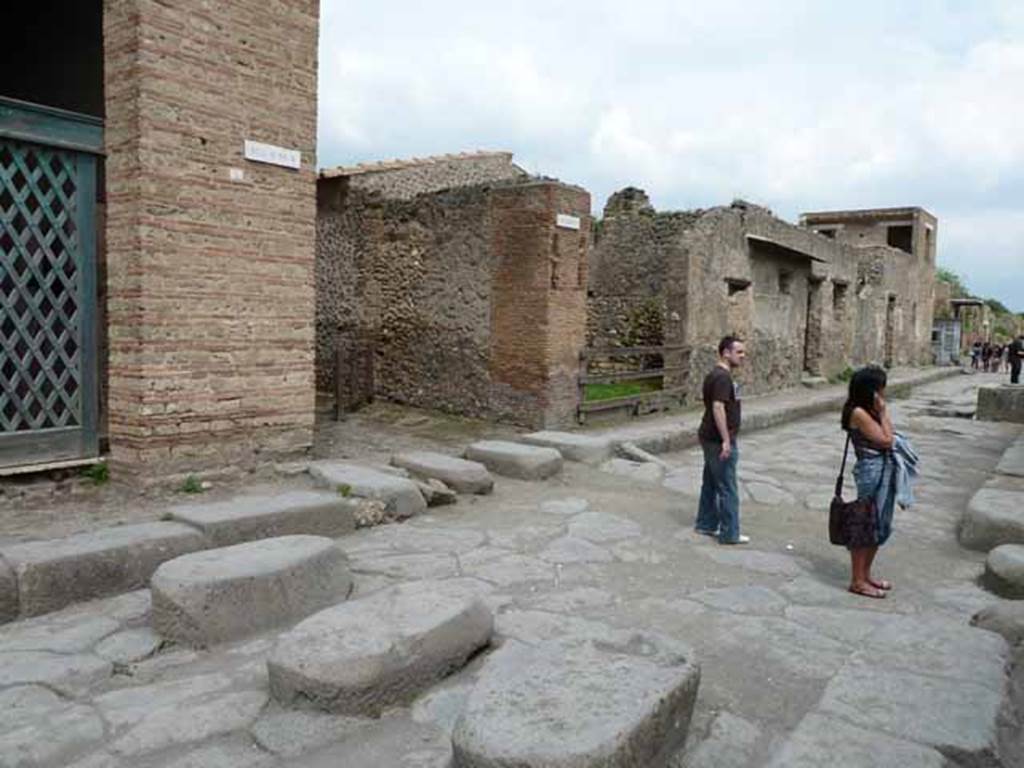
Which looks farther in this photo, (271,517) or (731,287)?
(731,287)

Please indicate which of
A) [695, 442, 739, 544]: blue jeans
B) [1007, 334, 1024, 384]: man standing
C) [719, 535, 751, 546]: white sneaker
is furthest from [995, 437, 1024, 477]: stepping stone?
[1007, 334, 1024, 384]: man standing

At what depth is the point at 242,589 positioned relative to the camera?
3.54 m

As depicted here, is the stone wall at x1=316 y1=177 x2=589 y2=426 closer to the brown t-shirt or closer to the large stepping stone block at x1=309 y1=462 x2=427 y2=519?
the large stepping stone block at x1=309 y1=462 x2=427 y2=519

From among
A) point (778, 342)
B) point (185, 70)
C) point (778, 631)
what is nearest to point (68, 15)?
point (185, 70)

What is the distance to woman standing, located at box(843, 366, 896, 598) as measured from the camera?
14.2 feet

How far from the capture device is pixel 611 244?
13.4 metres

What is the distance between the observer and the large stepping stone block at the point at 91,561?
376 cm

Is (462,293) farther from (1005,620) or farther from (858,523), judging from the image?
(1005,620)

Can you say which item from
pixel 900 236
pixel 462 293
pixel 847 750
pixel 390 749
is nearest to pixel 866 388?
pixel 847 750

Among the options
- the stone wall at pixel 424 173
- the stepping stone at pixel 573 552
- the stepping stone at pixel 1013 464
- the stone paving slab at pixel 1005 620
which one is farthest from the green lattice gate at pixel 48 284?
the stepping stone at pixel 1013 464

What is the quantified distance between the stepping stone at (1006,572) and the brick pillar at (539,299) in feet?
18.7

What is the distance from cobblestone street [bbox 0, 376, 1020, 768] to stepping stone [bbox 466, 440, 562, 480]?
2.41 ft

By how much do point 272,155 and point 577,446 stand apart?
3.81 meters

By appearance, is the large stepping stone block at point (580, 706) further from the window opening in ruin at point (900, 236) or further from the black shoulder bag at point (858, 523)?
the window opening in ruin at point (900, 236)
